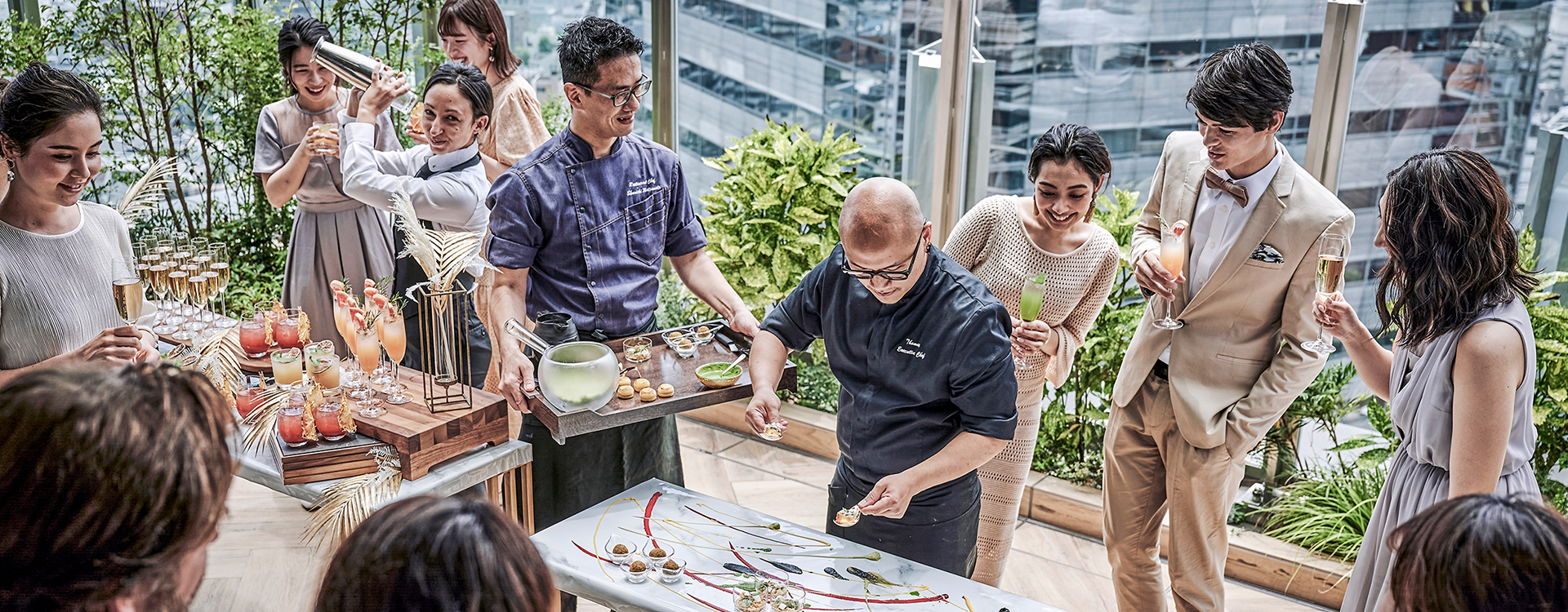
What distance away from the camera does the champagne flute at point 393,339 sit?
2715 mm

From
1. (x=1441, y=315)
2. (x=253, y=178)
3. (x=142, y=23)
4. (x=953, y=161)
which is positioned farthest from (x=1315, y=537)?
(x=142, y=23)

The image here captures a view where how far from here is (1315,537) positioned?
12.8 ft

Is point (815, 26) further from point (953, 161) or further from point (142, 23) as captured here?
point (142, 23)

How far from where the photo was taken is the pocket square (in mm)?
2855

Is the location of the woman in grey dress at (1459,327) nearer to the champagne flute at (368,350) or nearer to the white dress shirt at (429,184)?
the champagne flute at (368,350)

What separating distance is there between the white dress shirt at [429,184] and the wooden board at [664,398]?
101 cm

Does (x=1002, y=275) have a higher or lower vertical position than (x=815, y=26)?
lower

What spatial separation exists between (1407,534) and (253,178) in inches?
241

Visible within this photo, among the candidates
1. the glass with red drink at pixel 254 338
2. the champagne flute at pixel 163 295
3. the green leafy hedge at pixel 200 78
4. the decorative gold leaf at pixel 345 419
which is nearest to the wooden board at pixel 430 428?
the decorative gold leaf at pixel 345 419

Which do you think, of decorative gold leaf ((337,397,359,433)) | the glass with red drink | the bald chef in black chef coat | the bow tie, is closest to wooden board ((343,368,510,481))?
decorative gold leaf ((337,397,359,433))

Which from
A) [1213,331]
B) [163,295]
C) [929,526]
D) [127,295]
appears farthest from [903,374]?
[163,295]

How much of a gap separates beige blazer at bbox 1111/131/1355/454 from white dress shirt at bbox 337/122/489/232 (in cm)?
217

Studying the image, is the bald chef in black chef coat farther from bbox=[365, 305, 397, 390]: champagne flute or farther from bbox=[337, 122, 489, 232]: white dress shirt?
bbox=[337, 122, 489, 232]: white dress shirt

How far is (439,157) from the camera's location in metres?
3.66
